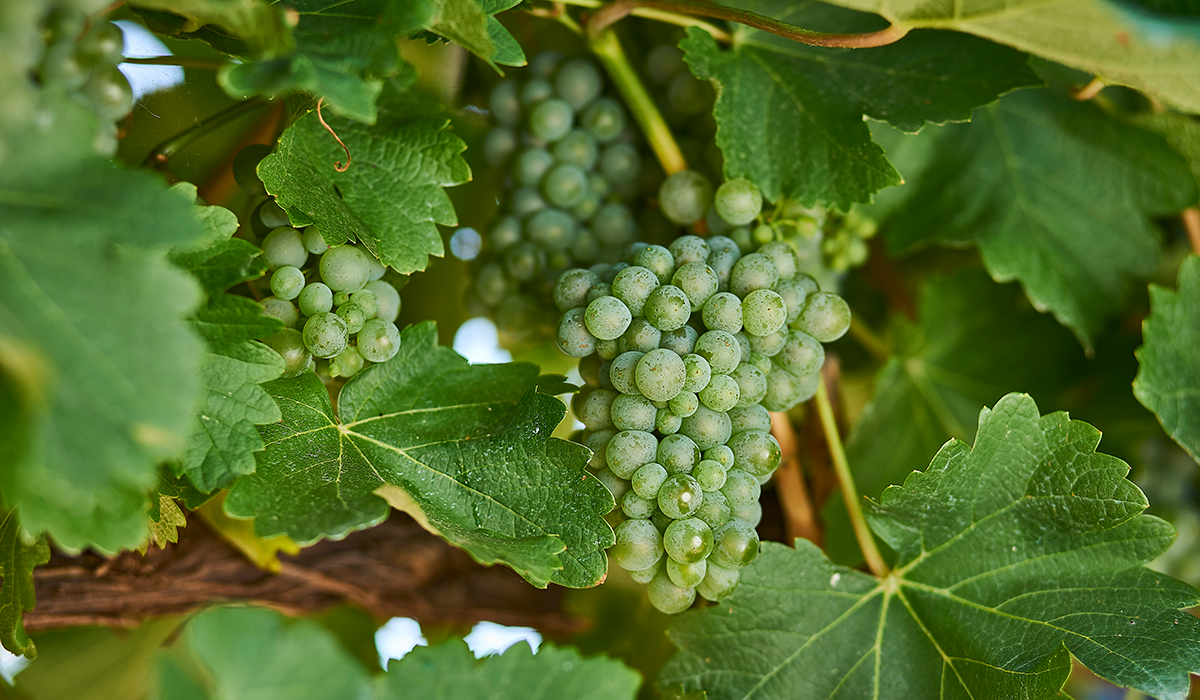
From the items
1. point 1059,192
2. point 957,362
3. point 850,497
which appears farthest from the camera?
point 957,362

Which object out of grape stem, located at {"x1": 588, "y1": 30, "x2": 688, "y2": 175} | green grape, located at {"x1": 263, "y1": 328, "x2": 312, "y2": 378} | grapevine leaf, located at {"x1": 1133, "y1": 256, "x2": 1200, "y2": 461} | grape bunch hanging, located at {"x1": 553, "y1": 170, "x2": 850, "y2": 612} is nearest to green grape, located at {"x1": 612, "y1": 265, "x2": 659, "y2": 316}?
grape bunch hanging, located at {"x1": 553, "y1": 170, "x2": 850, "y2": 612}

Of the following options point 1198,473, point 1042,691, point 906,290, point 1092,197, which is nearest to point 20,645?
point 1042,691

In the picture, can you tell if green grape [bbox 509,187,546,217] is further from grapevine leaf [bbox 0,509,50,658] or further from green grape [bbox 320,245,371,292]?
grapevine leaf [bbox 0,509,50,658]

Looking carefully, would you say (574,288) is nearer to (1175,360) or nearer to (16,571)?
(16,571)

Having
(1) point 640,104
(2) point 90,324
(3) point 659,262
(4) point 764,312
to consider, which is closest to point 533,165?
(1) point 640,104

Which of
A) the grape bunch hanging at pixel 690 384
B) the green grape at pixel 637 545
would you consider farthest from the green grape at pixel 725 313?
the green grape at pixel 637 545

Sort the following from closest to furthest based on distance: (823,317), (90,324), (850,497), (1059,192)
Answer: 1. (90,324)
2. (823,317)
3. (850,497)
4. (1059,192)
